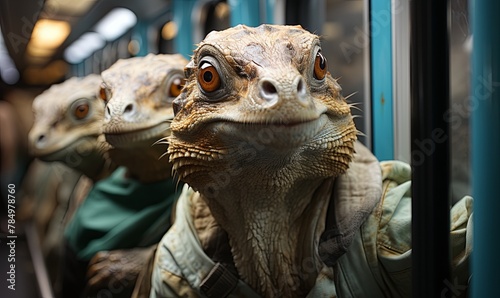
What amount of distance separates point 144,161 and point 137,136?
0.34 feet

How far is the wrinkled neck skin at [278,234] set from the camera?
0.77 metres

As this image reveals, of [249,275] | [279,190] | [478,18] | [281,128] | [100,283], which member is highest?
[478,18]

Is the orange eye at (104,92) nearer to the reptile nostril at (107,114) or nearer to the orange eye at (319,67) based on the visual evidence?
the reptile nostril at (107,114)

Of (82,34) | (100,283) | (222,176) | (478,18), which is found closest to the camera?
(478,18)

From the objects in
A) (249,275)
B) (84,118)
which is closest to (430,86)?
(249,275)

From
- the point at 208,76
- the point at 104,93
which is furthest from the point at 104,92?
the point at 208,76

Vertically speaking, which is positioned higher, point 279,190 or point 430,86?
point 430,86

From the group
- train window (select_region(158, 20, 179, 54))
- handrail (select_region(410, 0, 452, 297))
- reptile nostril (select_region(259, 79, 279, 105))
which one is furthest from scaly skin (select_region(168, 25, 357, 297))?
train window (select_region(158, 20, 179, 54))

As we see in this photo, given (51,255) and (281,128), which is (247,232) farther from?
(51,255)

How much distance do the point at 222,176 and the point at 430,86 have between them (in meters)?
0.27

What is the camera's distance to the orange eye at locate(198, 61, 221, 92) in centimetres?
68

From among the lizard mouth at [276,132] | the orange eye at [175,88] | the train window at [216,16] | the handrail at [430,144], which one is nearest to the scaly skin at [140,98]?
the orange eye at [175,88]

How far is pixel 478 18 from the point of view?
1.88ft

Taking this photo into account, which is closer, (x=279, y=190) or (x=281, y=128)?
(x=281, y=128)
